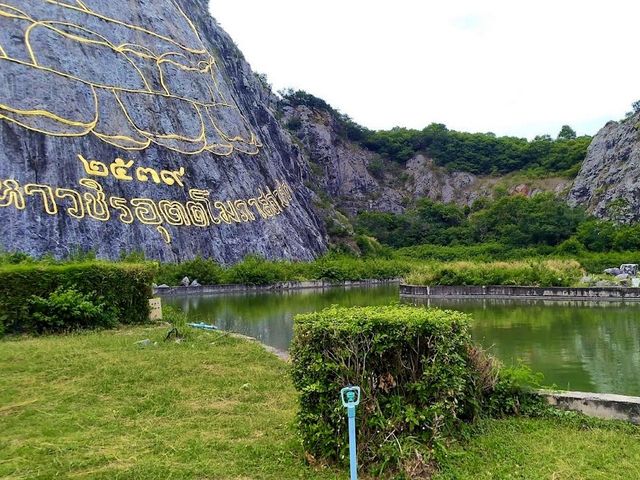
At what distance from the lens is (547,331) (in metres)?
11.1

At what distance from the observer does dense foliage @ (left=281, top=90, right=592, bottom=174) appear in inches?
2424

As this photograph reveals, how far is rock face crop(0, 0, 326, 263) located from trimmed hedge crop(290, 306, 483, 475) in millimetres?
20862

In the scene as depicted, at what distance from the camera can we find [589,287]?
17.4m

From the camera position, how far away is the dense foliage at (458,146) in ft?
202

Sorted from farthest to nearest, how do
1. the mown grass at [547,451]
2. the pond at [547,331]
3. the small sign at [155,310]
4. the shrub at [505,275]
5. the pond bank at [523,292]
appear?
the shrub at [505,275] < the pond bank at [523,292] < the small sign at [155,310] < the pond at [547,331] < the mown grass at [547,451]

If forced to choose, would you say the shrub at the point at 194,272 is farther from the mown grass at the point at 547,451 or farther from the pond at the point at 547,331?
the mown grass at the point at 547,451

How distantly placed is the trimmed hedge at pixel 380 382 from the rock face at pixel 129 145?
68.4 ft

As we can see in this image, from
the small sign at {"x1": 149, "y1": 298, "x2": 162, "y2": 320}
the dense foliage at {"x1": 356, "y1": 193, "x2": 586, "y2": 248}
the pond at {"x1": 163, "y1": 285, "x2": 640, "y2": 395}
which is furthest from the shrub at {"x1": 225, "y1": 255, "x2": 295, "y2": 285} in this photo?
the dense foliage at {"x1": 356, "y1": 193, "x2": 586, "y2": 248}

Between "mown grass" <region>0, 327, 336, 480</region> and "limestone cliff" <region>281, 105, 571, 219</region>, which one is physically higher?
"limestone cliff" <region>281, 105, 571, 219</region>

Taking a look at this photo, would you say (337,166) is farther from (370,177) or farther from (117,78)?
(117,78)

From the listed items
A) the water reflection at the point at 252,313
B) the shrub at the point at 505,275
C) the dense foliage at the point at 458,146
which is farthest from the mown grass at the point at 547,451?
the dense foliage at the point at 458,146

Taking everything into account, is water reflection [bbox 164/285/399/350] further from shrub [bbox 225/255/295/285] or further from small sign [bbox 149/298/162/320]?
shrub [bbox 225/255/295/285]

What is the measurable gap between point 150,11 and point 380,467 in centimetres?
3513

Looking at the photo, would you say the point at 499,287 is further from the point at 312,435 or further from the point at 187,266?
the point at 312,435
